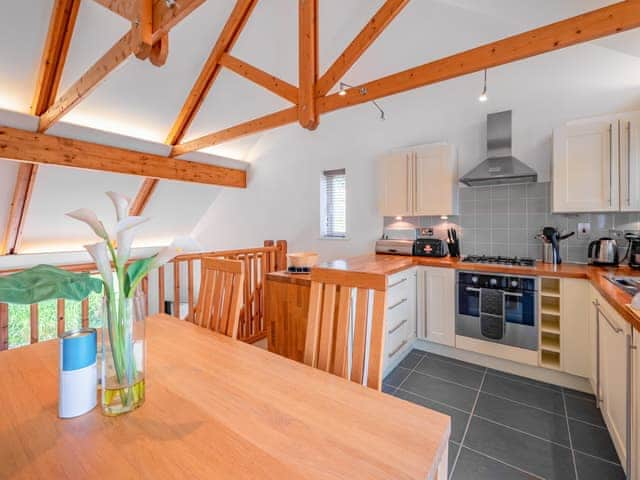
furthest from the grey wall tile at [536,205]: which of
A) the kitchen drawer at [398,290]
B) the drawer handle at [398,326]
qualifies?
the drawer handle at [398,326]

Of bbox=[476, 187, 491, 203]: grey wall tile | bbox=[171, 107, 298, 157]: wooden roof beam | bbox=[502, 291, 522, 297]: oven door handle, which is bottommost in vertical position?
bbox=[502, 291, 522, 297]: oven door handle

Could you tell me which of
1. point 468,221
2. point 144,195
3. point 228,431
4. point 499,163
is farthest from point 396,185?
point 144,195

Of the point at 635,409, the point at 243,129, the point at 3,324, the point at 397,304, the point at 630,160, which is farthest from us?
the point at 243,129

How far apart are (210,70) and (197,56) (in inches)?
8.1

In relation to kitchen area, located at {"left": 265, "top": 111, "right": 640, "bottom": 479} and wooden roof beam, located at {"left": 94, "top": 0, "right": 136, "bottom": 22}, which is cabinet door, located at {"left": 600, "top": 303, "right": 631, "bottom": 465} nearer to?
kitchen area, located at {"left": 265, "top": 111, "right": 640, "bottom": 479}

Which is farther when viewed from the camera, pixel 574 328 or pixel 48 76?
pixel 48 76

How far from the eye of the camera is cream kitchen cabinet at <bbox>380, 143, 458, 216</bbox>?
3.16m

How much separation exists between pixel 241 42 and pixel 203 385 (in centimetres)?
428

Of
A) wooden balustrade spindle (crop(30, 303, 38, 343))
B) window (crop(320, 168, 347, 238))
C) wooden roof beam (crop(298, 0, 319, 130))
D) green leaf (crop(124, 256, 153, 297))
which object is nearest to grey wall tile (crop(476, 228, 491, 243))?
window (crop(320, 168, 347, 238))

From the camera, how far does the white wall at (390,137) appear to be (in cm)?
269

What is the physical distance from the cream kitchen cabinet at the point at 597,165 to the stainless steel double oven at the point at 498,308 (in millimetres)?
796

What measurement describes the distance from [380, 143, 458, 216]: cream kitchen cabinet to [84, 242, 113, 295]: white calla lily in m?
3.00

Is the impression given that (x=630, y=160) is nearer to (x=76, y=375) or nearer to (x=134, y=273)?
(x=134, y=273)

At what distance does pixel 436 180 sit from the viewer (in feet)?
10.5
